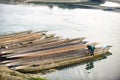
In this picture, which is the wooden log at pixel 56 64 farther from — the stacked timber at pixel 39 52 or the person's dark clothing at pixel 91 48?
the person's dark clothing at pixel 91 48

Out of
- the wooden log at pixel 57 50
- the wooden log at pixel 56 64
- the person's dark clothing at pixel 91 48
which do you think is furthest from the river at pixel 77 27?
the wooden log at pixel 57 50

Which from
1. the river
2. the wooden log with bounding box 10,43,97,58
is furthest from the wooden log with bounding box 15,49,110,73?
the wooden log with bounding box 10,43,97,58

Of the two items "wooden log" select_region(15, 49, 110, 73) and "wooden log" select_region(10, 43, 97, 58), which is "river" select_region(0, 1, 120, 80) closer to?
"wooden log" select_region(15, 49, 110, 73)

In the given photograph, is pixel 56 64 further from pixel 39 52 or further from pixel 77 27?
pixel 77 27

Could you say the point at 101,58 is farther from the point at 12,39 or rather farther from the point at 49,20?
the point at 49,20

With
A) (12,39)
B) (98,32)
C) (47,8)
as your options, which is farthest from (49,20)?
(12,39)

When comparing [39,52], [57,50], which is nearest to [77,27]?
[57,50]
